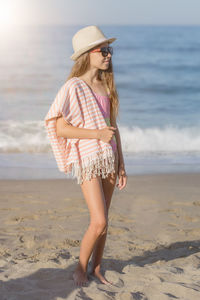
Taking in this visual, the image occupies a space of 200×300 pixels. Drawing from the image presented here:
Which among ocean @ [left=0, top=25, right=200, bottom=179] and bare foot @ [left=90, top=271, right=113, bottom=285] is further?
ocean @ [left=0, top=25, right=200, bottom=179]

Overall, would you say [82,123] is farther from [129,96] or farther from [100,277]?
[129,96]

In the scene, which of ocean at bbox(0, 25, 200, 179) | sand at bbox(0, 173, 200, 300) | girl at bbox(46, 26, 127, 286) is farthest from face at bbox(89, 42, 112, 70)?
ocean at bbox(0, 25, 200, 179)

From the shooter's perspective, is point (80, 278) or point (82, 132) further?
point (80, 278)

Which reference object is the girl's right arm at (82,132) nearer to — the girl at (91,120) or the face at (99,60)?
the girl at (91,120)

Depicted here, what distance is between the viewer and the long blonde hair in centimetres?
362

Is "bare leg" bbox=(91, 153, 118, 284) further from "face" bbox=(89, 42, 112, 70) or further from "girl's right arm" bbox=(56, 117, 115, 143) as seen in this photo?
"face" bbox=(89, 42, 112, 70)

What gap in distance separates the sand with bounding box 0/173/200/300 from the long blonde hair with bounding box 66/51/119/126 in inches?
49.4

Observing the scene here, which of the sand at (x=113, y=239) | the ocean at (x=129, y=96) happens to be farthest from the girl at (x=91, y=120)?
the ocean at (x=129, y=96)

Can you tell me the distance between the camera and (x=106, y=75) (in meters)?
3.72

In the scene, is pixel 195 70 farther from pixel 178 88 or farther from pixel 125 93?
pixel 125 93

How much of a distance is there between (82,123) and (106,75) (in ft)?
1.46

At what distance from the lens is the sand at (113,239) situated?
3.77 m

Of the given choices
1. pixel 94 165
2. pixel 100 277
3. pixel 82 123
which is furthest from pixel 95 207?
pixel 100 277

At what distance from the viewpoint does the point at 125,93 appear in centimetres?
2156
